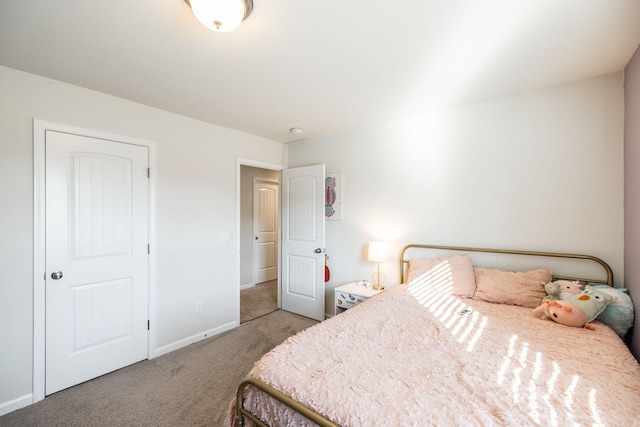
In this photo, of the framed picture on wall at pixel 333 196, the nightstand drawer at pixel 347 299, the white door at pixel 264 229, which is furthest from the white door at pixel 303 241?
the white door at pixel 264 229

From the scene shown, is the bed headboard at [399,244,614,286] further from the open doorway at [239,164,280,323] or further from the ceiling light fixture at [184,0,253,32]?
the open doorway at [239,164,280,323]

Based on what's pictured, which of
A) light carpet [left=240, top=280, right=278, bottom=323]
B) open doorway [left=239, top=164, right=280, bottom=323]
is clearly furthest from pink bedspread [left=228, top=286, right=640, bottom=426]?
open doorway [left=239, top=164, right=280, bottom=323]

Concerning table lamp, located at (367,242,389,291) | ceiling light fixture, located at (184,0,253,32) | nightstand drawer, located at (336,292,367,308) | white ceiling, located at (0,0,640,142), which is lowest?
nightstand drawer, located at (336,292,367,308)

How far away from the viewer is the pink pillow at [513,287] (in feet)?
6.88

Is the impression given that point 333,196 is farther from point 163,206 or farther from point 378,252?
point 163,206

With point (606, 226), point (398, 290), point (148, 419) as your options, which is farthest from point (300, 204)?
point (606, 226)

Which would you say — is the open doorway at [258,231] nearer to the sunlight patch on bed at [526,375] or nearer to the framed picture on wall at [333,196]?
the framed picture on wall at [333,196]

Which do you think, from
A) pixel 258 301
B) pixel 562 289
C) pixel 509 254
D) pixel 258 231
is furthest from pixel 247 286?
pixel 562 289

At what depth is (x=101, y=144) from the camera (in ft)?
7.77

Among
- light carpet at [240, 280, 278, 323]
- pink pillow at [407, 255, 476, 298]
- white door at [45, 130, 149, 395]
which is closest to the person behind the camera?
white door at [45, 130, 149, 395]

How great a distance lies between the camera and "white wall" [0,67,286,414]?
195 centimetres

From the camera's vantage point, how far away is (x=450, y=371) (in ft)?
4.09

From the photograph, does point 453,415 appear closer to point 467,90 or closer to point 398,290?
point 398,290

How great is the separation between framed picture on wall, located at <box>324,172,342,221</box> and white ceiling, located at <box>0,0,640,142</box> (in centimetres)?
119
